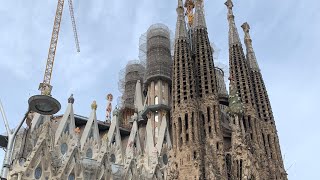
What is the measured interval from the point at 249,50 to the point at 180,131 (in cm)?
1246

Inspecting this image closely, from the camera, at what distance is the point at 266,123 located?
35000 mm

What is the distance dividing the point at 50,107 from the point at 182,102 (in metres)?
22.8

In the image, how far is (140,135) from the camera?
129ft

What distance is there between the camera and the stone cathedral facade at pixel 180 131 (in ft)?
99.0

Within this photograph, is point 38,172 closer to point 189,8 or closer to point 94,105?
point 94,105

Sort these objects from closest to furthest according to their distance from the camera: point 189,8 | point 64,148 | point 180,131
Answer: point 180,131, point 64,148, point 189,8

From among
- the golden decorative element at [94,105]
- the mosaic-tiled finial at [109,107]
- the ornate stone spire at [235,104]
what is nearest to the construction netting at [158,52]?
the golden decorative element at [94,105]

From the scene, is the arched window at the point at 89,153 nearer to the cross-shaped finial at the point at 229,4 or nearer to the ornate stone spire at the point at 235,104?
the ornate stone spire at the point at 235,104

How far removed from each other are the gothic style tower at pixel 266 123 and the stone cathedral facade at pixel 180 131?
0.07m

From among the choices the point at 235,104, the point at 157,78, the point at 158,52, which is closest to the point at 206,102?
the point at 235,104

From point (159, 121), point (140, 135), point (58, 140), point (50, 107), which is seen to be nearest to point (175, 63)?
point (159, 121)

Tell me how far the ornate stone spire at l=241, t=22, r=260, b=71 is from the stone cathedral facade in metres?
0.09

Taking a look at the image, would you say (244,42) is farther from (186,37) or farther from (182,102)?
(182,102)

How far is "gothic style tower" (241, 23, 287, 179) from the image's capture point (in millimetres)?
32969
